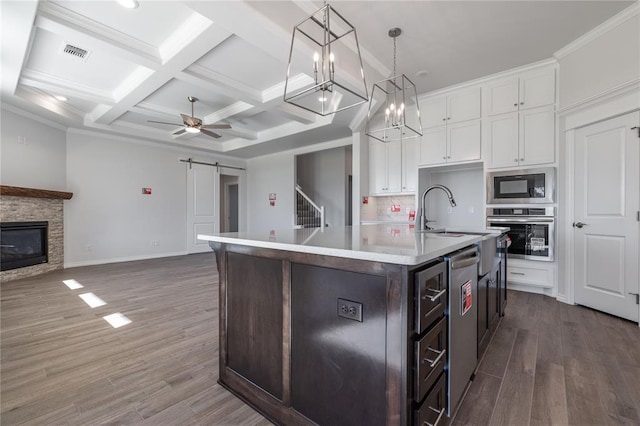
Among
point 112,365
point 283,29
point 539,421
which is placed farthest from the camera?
point 283,29

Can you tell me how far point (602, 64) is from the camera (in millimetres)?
3047

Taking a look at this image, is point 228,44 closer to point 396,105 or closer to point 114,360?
point 396,105

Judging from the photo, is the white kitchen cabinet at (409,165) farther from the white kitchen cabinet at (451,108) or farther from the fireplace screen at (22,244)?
the fireplace screen at (22,244)

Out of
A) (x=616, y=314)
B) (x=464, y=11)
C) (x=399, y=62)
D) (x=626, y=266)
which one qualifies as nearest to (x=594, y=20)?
(x=464, y=11)

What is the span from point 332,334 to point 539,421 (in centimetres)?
128

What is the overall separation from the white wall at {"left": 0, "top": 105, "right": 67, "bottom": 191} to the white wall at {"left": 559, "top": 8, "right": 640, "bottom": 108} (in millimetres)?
8142

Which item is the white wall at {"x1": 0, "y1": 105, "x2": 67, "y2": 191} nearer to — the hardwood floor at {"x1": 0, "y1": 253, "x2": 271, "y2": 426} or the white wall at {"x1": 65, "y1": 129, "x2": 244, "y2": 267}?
the white wall at {"x1": 65, "y1": 129, "x2": 244, "y2": 267}

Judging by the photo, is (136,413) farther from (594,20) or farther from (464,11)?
(594,20)

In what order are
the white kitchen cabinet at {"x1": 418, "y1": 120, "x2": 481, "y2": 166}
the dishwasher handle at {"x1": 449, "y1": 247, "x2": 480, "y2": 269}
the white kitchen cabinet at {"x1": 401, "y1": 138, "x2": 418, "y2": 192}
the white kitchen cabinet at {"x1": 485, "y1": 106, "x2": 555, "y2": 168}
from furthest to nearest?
the white kitchen cabinet at {"x1": 401, "y1": 138, "x2": 418, "y2": 192} → the white kitchen cabinet at {"x1": 418, "y1": 120, "x2": 481, "y2": 166} → the white kitchen cabinet at {"x1": 485, "y1": 106, "x2": 555, "y2": 168} → the dishwasher handle at {"x1": 449, "y1": 247, "x2": 480, "y2": 269}

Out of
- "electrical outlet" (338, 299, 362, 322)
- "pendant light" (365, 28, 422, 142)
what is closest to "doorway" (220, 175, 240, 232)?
"pendant light" (365, 28, 422, 142)

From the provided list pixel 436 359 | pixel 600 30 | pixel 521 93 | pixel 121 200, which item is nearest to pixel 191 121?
pixel 121 200

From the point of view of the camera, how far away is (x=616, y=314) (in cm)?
300

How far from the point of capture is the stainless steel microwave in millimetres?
3664

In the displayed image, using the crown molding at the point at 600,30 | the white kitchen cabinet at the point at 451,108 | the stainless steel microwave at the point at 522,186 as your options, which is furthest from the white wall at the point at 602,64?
the white kitchen cabinet at the point at 451,108
